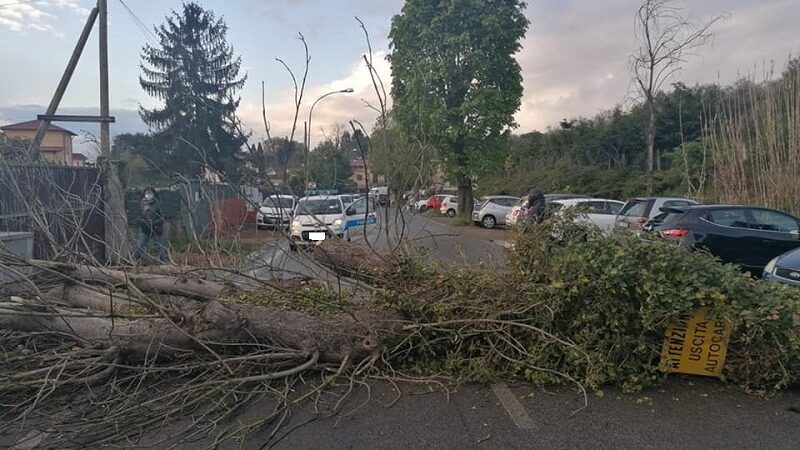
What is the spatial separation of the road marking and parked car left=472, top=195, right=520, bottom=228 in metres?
19.6

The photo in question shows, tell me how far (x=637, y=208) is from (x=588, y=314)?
924 cm

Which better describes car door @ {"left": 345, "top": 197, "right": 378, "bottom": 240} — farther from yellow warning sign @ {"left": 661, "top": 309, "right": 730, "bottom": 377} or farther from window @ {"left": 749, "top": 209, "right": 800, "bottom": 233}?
window @ {"left": 749, "top": 209, "right": 800, "bottom": 233}

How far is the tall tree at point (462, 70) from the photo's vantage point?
21750mm

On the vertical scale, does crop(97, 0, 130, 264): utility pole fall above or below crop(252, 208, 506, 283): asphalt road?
above

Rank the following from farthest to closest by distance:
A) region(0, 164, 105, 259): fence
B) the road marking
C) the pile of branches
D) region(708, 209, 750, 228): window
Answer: region(708, 209, 750, 228): window → region(0, 164, 105, 259): fence → the pile of branches → the road marking

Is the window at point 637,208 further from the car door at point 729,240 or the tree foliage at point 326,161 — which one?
the tree foliage at point 326,161

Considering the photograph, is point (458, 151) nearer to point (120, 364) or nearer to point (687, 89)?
point (687, 89)

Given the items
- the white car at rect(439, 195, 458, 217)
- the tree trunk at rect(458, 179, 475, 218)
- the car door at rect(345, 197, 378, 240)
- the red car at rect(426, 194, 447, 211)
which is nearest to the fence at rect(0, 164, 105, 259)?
the car door at rect(345, 197, 378, 240)

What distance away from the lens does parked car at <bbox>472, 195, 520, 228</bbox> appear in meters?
Result: 23.8

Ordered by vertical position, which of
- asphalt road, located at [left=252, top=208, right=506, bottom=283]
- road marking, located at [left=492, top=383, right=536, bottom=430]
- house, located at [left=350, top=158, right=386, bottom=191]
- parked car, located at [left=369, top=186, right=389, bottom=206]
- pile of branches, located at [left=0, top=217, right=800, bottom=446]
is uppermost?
house, located at [left=350, top=158, right=386, bottom=191]

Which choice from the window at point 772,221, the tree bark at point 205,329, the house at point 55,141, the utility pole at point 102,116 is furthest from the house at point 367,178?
the house at point 55,141

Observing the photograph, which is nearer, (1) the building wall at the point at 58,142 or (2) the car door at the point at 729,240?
(2) the car door at the point at 729,240

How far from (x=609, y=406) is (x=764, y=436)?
0.96 meters

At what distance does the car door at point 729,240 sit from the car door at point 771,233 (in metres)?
0.05
